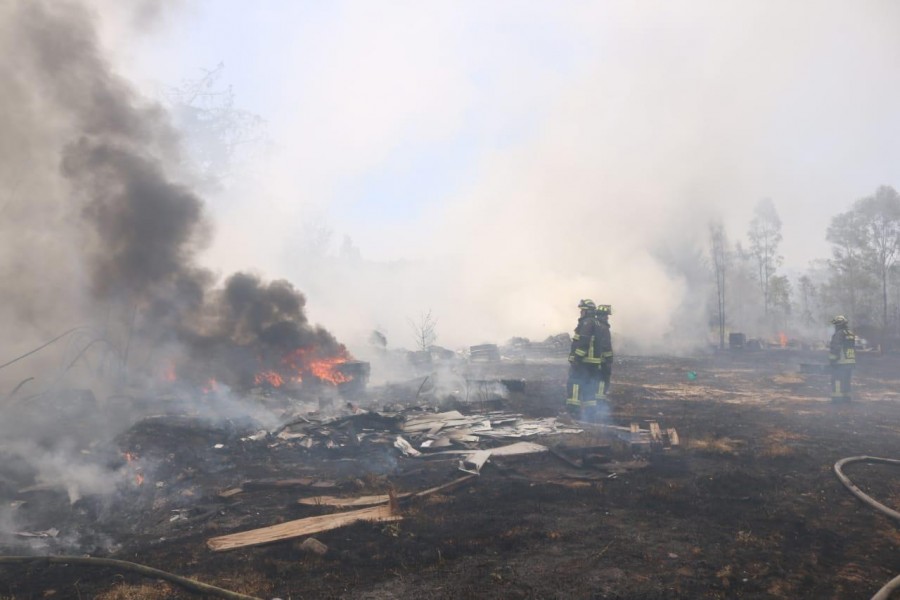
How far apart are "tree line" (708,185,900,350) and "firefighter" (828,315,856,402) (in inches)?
950

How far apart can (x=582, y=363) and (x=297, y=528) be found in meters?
8.03

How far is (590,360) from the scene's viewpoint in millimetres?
12344

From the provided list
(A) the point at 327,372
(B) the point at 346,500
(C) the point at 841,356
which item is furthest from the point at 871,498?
(A) the point at 327,372

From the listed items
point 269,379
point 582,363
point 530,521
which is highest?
point 582,363

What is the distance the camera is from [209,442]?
34.6 ft

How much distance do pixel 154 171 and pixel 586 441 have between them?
16.4 m

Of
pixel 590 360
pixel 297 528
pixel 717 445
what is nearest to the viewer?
pixel 297 528

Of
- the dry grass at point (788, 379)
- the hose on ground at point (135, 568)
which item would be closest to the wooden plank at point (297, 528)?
the hose on ground at point (135, 568)

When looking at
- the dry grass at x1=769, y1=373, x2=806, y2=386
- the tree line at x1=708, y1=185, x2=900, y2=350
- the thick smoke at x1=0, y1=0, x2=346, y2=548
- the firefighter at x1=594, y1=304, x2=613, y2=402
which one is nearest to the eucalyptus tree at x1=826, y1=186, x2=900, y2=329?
the tree line at x1=708, y1=185, x2=900, y2=350

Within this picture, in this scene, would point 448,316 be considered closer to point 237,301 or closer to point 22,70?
point 237,301

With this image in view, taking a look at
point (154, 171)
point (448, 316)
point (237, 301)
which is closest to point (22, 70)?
point (154, 171)

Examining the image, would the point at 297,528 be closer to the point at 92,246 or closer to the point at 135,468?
the point at 135,468

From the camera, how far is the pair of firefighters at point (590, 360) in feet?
40.7

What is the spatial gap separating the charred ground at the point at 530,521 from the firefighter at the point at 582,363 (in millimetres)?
925
